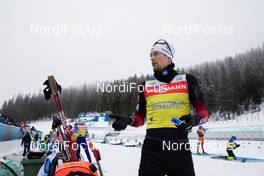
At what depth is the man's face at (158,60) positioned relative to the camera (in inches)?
105

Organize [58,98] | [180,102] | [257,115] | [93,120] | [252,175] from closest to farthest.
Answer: [180,102] < [58,98] < [252,175] < [257,115] < [93,120]

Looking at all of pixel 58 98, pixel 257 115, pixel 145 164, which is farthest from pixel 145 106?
pixel 257 115

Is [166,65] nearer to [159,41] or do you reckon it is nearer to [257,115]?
[159,41]

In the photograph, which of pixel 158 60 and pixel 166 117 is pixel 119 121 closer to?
pixel 166 117

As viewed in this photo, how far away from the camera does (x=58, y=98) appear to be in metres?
4.81

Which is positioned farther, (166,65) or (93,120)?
(93,120)

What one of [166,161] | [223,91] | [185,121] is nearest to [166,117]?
[185,121]

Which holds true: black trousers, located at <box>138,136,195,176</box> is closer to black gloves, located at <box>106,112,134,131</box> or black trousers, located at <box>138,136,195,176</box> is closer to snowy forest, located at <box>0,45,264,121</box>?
black gloves, located at <box>106,112,134,131</box>

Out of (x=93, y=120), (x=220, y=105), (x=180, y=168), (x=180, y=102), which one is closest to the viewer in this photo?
(x=180, y=168)

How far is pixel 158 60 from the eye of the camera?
2689 millimetres

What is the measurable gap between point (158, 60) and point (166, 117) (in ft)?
2.03

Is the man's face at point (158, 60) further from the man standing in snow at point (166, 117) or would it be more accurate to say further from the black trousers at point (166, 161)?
the black trousers at point (166, 161)

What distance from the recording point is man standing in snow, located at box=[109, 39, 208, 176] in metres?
2.26

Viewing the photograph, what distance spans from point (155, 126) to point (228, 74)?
2524 inches
